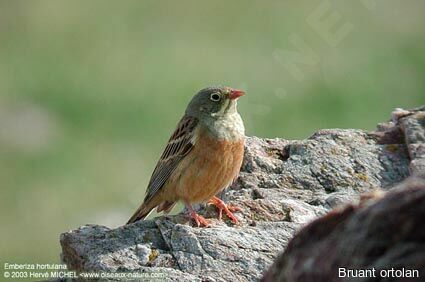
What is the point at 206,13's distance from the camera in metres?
20.8

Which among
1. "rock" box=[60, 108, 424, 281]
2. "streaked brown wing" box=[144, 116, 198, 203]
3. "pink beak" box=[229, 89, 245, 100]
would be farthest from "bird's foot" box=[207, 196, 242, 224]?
"pink beak" box=[229, 89, 245, 100]

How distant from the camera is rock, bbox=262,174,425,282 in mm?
5287

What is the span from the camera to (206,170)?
31.1 feet

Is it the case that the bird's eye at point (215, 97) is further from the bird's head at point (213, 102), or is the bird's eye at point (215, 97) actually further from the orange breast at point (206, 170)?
the orange breast at point (206, 170)

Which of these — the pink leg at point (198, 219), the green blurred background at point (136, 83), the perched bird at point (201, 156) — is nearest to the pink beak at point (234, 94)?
the perched bird at point (201, 156)

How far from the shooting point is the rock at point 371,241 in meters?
5.29

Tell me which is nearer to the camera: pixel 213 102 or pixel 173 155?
pixel 173 155

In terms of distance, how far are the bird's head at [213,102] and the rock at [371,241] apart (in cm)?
417

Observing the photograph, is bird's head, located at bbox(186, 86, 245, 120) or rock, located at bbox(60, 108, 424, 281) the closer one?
rock, located at bbox(60, 108, 424, 281)

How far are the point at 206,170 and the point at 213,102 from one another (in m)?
0.65

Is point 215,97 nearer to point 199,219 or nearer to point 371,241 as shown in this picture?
point 199,219

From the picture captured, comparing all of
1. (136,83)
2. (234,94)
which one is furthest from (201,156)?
(136,83)

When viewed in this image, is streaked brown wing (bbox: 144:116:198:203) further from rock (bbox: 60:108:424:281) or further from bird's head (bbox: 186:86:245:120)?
rock (bbox: 60:108:424:281)

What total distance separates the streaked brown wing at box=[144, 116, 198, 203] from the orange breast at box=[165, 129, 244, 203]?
0.05 meters
